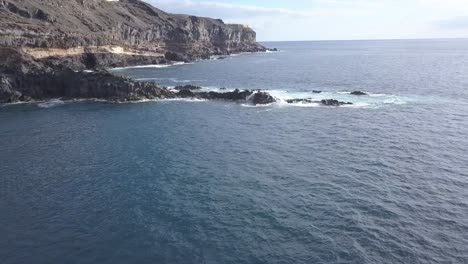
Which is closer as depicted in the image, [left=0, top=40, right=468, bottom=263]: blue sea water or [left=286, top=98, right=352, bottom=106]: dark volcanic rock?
[left=0, top=40, right=468, bottom=263]: blue sea water

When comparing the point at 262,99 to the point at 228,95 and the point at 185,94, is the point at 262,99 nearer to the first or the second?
the point at 228,95

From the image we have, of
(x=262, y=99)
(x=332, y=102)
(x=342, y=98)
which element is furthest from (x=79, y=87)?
(x=342, y=98)

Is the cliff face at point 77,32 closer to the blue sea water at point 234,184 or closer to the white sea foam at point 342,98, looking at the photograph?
the blue sea water at point 234,184

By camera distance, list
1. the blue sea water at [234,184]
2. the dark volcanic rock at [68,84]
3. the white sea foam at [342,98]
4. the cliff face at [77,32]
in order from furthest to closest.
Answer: the cliff face at [77,32]
the dark volcanic rock at [68,84]
the white sea foam at [342,98]
the blue sea water at [234,184]

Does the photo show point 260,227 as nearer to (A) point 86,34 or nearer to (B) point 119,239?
(B) point 119,239

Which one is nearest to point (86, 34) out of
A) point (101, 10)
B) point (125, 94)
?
point (101, 10)

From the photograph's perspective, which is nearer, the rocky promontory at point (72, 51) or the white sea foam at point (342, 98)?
the white sea foam at point (342, 98)

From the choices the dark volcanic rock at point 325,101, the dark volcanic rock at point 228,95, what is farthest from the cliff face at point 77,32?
the dark volcanic rock at point 325,101

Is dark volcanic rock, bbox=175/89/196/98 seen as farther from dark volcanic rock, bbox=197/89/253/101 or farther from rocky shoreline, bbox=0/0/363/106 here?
dark volcanic rock, bbox=197/89/253/101

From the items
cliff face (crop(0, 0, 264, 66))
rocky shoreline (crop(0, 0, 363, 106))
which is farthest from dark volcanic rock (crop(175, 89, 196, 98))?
cliff face (crop(0, 0, 264, 66))
